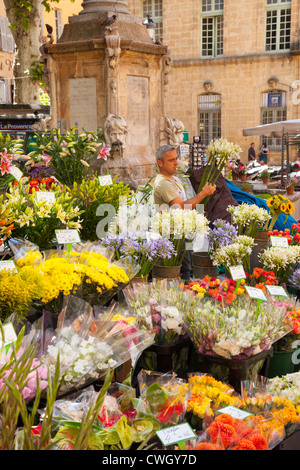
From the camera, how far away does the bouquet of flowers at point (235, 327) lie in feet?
8.38

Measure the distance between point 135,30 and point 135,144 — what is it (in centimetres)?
151

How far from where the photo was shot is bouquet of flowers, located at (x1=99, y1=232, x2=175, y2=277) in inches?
139

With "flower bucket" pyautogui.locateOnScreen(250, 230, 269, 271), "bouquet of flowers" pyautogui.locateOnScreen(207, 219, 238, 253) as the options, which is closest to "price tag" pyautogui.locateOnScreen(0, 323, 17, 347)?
"bouquet of flowers" pyautogui.locateOnScreen(207, 219, 238, 253)

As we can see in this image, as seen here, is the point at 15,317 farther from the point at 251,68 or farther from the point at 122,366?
the point at 251,68

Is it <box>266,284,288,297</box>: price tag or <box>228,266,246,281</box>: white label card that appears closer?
<box>266,284,288,297</box>: price tag

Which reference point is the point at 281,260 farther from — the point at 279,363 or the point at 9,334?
the point at 9,334

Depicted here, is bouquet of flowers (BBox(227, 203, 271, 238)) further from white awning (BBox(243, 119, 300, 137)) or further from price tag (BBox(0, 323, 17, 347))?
white awning (BBox(243, 119, 300, 137))

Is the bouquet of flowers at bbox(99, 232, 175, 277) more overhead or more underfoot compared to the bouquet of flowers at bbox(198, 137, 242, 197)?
more underfoot

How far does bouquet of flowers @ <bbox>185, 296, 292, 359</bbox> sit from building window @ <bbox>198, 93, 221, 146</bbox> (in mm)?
20633

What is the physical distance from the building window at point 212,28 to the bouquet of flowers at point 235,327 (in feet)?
71.0

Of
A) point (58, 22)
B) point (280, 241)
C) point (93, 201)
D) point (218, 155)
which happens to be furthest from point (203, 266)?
point (58, 22)

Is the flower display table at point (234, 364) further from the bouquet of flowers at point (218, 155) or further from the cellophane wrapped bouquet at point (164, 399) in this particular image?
the bouquet of flowers at point (218, 155)
